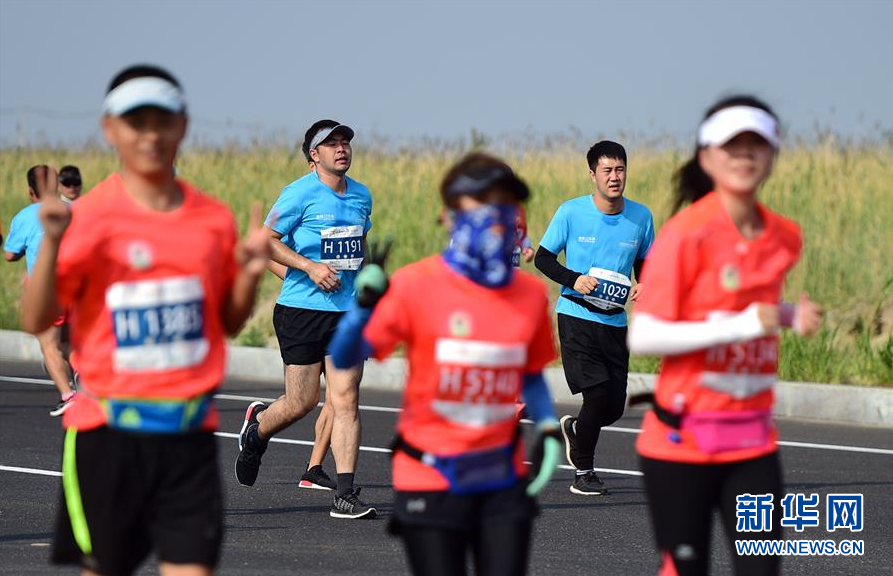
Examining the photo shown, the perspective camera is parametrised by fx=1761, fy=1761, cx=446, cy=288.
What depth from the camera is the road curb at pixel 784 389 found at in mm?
13617

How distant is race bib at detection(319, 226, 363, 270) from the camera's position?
9.18 m

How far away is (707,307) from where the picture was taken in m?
4.82

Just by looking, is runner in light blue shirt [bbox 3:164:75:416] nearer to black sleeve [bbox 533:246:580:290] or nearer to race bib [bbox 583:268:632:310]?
black sleeve [bbox 533:246:580:290]

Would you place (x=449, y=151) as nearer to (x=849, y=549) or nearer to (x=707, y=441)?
(x=849, y=549)

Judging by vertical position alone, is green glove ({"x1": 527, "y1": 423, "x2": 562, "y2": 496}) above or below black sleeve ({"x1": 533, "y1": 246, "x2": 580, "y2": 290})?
below

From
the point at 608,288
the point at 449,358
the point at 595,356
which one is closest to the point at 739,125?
the point at 449,358

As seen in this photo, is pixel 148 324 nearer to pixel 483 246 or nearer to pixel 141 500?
pixel 141 500

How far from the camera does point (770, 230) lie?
4.96 metres

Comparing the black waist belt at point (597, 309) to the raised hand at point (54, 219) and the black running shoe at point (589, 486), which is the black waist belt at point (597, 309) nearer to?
the black running shoe at point (589, 486)

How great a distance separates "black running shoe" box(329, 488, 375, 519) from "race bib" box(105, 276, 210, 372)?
4.25 metres

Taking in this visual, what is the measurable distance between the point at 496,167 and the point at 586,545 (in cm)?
372

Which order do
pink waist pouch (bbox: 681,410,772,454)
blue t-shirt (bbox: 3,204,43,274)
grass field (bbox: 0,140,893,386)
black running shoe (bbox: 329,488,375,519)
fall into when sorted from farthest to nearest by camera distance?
grass field (bbox: 0,140,893,386), blue t-shirt (bbox: 3,204,43,274), black running shoe (bbox: 329,488,375,519), pink waist pouch (bbox: 681,410,772,454)

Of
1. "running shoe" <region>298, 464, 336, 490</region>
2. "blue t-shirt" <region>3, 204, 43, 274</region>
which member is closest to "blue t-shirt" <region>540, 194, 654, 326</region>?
"running shoe" <region>298, 464, 336, 490</region>

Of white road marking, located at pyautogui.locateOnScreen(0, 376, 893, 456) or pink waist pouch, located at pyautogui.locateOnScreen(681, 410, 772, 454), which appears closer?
pink waist pouch, located at pyautogui.locateOnScreen(681, 410, 772, 454)
